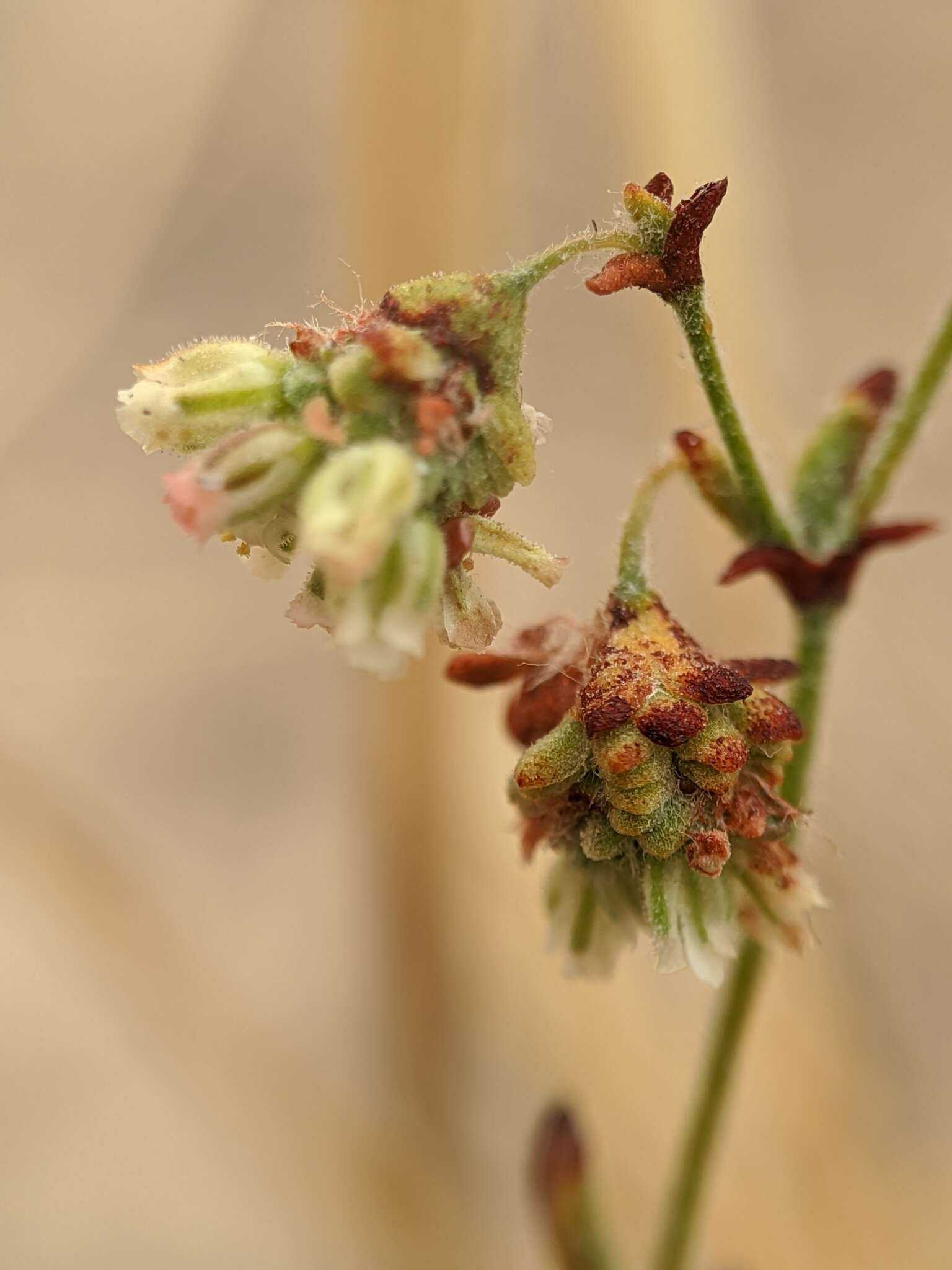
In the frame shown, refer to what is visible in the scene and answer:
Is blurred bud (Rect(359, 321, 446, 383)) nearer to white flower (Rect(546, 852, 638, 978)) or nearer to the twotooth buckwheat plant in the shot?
the twotooth buckwheat plant

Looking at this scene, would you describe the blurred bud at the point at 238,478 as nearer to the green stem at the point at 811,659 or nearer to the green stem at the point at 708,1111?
the green stem at the point at 811,659

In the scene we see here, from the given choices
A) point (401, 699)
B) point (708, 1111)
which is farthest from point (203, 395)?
point (401, 699)

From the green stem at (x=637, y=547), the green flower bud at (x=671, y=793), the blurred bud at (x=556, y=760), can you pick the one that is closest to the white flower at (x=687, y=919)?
the green flower bud at (x=671, y=793)

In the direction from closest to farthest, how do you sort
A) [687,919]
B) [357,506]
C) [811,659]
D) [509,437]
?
[357,506]
[509,437]
[687,919]
[811,659]

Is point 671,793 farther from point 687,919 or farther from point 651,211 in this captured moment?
point 651,211

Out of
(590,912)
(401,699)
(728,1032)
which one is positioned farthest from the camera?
(401,699)

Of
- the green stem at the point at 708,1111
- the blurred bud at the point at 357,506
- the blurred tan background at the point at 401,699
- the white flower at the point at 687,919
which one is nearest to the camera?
the blurred bud at the point at 357,506
